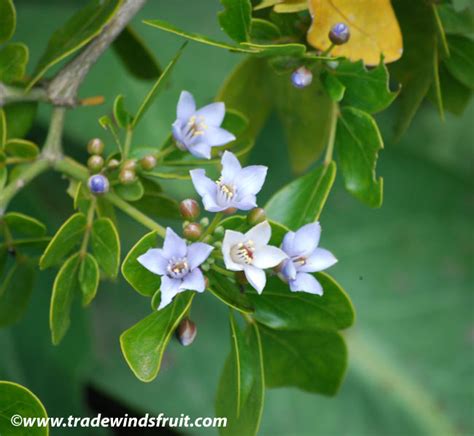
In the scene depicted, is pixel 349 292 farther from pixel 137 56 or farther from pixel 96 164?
pixel 96 164

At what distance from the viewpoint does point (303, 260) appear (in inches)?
30.9

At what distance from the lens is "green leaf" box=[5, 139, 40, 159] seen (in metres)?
0.85

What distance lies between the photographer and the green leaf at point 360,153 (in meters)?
0.82

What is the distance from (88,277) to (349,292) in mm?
903

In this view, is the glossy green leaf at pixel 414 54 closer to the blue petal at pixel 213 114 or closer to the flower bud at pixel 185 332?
the blue petal at pixel 213 114

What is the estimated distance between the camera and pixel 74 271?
82 cm

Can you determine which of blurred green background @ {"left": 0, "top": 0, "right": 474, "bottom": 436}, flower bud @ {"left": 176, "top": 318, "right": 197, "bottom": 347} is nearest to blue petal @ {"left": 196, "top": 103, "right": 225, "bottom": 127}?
flower bud @ {"left": 176, "top": 318, "right": 197, "bottom": 347}

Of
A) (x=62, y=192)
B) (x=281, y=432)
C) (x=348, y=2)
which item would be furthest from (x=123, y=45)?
(x=281, y=432)

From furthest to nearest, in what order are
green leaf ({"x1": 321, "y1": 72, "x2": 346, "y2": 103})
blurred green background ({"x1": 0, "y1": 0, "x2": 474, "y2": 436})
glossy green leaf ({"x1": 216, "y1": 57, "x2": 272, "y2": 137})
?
blurred green background ({"x1": 0, "y1": 0, "x2": 474, "y2": 436}), glossy green leaf ({"x1": 216, "y1": 57, "x2": 272, "y2": 137}), green leaf ({"x1": 321, "y1": 72, "x2": 346, "y2": 103})

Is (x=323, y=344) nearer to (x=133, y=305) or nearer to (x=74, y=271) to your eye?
(x=74, y=271)

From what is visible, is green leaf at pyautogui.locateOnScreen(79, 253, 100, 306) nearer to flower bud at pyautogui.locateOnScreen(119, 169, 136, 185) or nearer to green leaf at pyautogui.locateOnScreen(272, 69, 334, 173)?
flower bud at pyautogui.locateOnScreen(119, 169, 136, 185)

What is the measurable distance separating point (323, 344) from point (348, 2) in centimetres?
32

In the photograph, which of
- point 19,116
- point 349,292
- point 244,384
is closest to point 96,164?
point 19,116

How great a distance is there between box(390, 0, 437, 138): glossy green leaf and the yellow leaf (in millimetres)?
61
